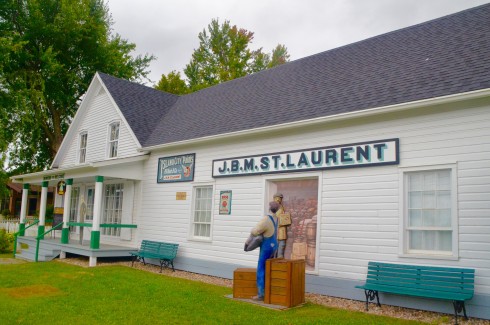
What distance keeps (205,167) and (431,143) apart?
23.1ft

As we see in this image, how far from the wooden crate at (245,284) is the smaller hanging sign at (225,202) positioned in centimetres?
333

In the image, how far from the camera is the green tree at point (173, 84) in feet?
128

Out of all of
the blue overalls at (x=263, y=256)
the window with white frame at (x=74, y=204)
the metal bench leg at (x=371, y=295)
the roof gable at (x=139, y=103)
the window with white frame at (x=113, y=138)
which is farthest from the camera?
the window with white frame at (x=74, y=204)

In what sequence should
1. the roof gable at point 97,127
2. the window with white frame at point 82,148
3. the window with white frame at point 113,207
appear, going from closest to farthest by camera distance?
1. the window with white frame at point 113,207
2. the roof gable at point 97,127
3. the window with white frame at point 82,148

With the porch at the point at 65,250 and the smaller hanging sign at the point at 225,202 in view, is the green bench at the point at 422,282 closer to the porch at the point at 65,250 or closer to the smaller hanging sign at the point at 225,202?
the smaller hanging sign at the point at 225,202

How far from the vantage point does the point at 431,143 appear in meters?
8.51

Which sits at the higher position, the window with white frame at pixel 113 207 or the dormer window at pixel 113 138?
the dormer window at pixel 113 138

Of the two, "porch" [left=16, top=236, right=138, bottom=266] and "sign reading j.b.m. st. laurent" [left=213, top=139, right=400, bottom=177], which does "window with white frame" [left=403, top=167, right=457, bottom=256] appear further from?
"porch" [left=16, top=236, right=138, bottom=266]

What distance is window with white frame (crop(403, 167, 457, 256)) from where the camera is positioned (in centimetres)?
809

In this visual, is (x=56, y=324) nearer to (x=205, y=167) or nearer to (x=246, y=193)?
(x=246, y=193)

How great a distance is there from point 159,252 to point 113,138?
638 cm

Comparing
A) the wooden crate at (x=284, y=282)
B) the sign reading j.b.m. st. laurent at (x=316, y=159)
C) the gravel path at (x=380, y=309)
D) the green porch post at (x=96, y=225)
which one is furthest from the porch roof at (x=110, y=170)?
the wooden crate at (x=284, y=282)

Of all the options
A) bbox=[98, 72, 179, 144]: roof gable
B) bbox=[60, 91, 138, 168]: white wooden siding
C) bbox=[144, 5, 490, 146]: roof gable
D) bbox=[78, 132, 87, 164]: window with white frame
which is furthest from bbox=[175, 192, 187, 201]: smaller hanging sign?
bbox=[78, 132, 87, 164]: window with white frame

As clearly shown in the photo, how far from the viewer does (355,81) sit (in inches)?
444
